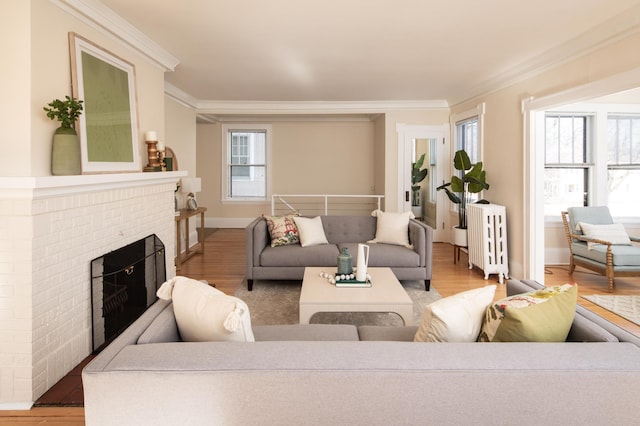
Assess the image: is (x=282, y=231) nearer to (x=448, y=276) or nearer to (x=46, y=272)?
(x=448, y=276)

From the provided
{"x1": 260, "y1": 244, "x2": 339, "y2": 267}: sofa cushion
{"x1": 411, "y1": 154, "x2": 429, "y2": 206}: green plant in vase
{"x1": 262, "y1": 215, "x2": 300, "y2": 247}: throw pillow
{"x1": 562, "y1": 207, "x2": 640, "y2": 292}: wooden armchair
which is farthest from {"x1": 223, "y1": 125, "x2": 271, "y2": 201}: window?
{"x1": 562, "y1": 207, "x2": 640, "y2": 292}: wooden armchair

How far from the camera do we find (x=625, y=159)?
19.0 feet

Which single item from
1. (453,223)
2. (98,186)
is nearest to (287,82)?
(98,186)

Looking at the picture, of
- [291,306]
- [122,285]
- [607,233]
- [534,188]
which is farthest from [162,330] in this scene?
[607,233]

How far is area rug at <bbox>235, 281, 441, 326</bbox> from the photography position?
3678mm

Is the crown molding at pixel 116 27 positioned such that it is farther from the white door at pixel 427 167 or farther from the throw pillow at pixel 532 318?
the white door at pixel 427 167

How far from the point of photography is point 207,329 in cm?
166

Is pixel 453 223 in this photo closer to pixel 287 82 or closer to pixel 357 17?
pixel 287 82

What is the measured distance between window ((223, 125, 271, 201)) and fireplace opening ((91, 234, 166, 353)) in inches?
209

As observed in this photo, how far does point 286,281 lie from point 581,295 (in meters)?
3.25

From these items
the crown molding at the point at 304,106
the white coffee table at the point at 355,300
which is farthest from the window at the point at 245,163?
the white coffee table at the point at 355,300

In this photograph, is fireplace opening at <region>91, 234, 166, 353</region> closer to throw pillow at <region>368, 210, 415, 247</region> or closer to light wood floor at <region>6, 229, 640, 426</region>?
light wood floor at <region>6, 229, 640, 426</region>

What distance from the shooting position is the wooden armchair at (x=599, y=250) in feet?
15.0

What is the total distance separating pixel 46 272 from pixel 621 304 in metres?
4.94
